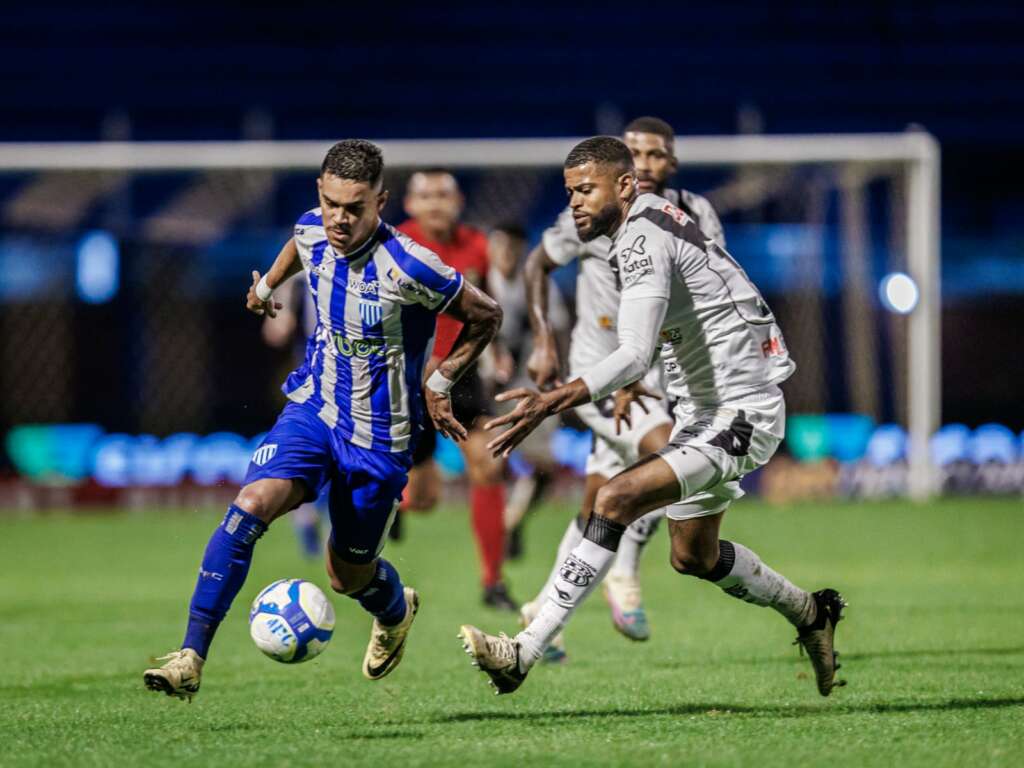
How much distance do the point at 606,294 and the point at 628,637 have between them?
1.73 m

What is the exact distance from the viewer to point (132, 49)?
25.1m

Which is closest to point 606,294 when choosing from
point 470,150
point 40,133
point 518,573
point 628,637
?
point 628,637

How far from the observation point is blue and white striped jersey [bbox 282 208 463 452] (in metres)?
5.65

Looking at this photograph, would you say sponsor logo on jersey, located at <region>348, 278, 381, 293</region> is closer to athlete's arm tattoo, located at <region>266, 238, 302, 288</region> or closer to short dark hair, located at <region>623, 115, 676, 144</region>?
athlete's arm tattoo, located at <region>266, 238, 302, 288</region>

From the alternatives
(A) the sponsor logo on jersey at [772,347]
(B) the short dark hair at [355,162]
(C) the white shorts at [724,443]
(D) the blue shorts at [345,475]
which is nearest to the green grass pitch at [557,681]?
(D) the blue shorts at [345,475]

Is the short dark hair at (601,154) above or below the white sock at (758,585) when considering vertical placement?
above

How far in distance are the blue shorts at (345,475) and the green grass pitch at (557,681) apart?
25.3 inches

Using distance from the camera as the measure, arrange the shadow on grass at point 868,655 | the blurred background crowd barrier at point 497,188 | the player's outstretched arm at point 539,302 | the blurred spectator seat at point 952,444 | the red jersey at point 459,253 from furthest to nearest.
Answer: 1. the blurred spectator seat at point 952,444
2. the blurred background crowd barrier at point 497,188
3. the red jersey at point 459,253
4. the player's outstretched arm at point 539,302
5. the shadow on grass at point 868,655

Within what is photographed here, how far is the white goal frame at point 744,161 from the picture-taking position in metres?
16.0

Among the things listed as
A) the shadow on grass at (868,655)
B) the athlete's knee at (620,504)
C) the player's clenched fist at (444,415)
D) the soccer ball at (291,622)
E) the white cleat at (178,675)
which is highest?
the player's clenched fist at (444,415)

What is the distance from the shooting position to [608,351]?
7953 millimetres

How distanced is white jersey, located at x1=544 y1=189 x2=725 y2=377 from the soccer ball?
2699 millimetres

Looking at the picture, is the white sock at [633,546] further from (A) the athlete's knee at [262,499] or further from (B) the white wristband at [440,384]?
(A) the athlete's knee at [262,499]

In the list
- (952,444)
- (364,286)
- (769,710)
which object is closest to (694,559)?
(769,710)
